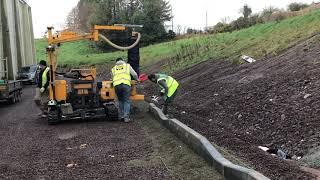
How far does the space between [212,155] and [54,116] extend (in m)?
7.21

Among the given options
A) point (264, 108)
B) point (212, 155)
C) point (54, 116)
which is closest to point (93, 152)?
point (212, 155)

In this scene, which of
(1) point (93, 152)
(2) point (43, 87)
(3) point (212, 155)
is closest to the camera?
(3) point (212, 155)

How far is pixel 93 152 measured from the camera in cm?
1006

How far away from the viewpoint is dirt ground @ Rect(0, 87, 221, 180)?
823 centimetres

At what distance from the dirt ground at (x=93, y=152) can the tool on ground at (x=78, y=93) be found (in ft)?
1.11

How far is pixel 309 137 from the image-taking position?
917 cm

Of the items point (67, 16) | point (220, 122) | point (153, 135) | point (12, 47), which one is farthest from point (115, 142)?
point (67, 16)

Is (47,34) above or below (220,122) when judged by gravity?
above

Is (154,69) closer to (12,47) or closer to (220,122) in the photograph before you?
(12,47)

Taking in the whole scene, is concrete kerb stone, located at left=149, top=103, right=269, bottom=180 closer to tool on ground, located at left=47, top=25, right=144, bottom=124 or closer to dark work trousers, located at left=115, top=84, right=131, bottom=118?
dark work trousers, located at left=115, top=84, right=131, bottom=118

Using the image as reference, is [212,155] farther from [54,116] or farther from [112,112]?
[54,116]

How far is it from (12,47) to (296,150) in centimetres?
3630

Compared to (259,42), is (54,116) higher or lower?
lower

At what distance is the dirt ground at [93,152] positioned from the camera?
823 cm
